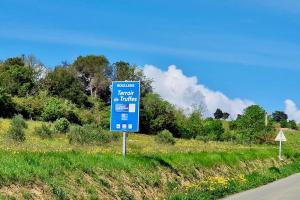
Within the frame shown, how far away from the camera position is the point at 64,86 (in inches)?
4279

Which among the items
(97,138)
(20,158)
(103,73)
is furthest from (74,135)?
(103,73)

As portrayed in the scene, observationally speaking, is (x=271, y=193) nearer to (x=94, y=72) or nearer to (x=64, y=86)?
(x=64, y=86)

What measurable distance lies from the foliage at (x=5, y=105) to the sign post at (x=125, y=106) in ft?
188

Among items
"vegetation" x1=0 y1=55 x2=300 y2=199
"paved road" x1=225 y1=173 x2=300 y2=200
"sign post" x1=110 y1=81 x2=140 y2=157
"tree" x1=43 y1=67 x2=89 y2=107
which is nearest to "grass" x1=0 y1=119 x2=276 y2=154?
"vegetation" x1=0 y1=55 x2=300 y2=199

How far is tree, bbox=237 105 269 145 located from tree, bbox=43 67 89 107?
33039mm

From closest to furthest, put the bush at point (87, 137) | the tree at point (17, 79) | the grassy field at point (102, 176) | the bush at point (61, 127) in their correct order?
1. the grassy field at point (102, 176)
2. the bush at point (87, 137)
3. the bush at point (61, 127)
4. the tree at point (17, 79)

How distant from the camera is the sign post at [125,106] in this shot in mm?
20547

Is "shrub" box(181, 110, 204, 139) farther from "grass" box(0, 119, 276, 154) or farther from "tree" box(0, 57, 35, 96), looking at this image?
"grass" box(0, 119, 276, 154)

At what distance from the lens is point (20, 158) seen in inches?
571

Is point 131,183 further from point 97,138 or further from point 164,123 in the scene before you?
point 164,123

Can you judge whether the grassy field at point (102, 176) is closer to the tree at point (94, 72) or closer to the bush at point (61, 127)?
the bush at point (61, 127)

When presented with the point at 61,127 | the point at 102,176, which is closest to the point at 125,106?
the point at 102,176

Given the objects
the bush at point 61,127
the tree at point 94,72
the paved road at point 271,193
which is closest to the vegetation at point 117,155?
the bush at point 61,127

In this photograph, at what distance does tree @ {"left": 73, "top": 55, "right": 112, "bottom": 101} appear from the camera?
11900 cm
